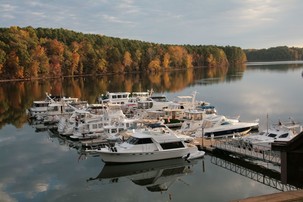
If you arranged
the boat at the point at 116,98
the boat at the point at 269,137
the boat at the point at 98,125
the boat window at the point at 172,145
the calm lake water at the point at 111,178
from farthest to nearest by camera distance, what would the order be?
1. the boat at the point at 116,98
2. the boat at the point at 98,125
3. the boat at the point at 269,137
4. the boat window at the point at 172,145
5. the calm lake water at the point at 111,178

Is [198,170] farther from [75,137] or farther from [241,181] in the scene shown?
[75,137]

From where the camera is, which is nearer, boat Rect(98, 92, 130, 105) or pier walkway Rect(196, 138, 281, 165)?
pier walkway Rect(196, 138, 281, 165)

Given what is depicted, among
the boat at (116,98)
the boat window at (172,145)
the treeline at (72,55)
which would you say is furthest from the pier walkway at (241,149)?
the treeline at (72,55)

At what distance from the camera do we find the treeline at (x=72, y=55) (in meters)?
118

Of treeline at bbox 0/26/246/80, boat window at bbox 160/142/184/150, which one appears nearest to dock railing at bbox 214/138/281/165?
boat window at bbox 160/142/184/150

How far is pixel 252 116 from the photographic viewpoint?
47.2 metres

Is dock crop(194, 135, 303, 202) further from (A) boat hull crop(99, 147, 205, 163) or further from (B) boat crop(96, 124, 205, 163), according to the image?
(A) boat hull crop(99, 147, 205, 163)

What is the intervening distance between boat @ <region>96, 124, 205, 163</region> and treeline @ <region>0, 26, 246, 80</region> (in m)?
93.7

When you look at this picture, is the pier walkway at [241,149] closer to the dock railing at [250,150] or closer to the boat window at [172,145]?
the dock railing at [250,150]

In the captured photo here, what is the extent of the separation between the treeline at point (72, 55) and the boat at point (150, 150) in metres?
93.7

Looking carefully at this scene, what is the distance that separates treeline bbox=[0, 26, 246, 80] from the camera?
118 meters

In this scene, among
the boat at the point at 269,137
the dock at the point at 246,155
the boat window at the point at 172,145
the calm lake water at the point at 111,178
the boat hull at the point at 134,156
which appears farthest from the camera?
the boat at the point at 269,137

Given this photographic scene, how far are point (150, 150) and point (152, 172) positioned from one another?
6.59ft

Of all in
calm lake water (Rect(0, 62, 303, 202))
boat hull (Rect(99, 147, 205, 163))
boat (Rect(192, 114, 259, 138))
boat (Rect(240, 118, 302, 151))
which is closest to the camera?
calm lake water (Rect(0, 62, 303, 202))
